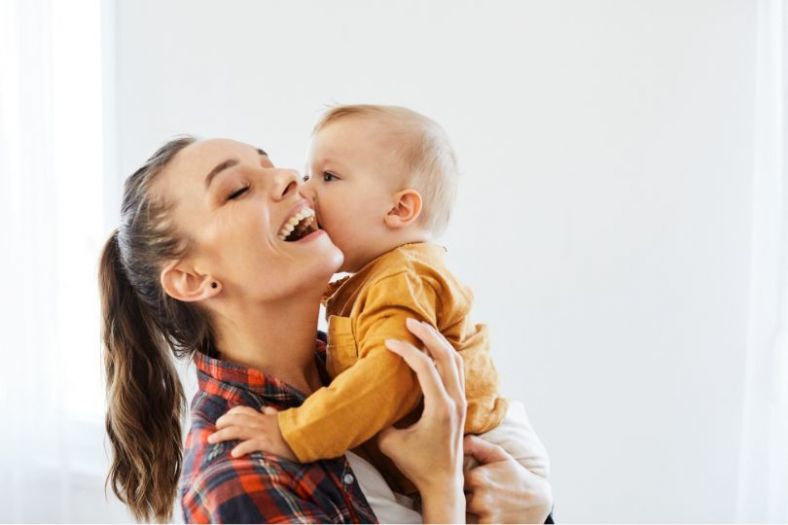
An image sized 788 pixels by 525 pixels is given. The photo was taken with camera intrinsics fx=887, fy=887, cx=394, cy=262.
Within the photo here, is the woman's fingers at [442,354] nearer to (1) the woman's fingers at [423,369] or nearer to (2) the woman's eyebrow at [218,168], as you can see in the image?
(1) the woman's fingers at [423,369]

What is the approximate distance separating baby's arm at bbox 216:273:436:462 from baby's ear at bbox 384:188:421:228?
187 millimetres

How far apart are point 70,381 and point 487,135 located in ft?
5.23

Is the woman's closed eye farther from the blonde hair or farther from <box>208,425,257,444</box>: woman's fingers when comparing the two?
<box>208,425,257,444</box>: woman's fingers

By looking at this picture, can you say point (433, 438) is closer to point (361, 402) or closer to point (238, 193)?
point (361, 402)

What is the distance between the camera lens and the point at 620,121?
2.32m

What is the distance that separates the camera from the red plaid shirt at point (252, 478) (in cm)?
117

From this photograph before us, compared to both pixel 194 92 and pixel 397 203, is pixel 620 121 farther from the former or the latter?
pixel 194 92

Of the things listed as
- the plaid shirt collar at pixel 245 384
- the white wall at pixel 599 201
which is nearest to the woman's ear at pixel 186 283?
the plaid shirt collar at pixel 245 384

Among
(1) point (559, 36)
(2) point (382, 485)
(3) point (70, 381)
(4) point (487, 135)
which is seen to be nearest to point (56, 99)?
(3) point (70, 381)

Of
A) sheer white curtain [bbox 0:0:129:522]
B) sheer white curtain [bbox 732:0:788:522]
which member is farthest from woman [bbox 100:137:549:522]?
sheer white curtain [bbox 0:0:129:522]

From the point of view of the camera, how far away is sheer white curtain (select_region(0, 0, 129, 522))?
2.69 metres

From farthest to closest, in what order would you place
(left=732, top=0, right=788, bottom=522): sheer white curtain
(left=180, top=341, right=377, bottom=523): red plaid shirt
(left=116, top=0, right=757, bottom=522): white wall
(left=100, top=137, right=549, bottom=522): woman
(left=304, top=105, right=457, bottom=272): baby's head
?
(left=116, top=0, right=757, bottom=522): white wall → (left=732, top=0, right=788, bottom=522): sheer white curtain → (left=304, top=105, right=457, bottom=272): baby's head → (left=100, top=137, right=549, bottom=522): woman → (left=180, top=341, right=377, bottom=523): red plaid shirt

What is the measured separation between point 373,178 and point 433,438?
0.46 meters

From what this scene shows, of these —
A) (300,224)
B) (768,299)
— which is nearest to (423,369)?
(300,224)
